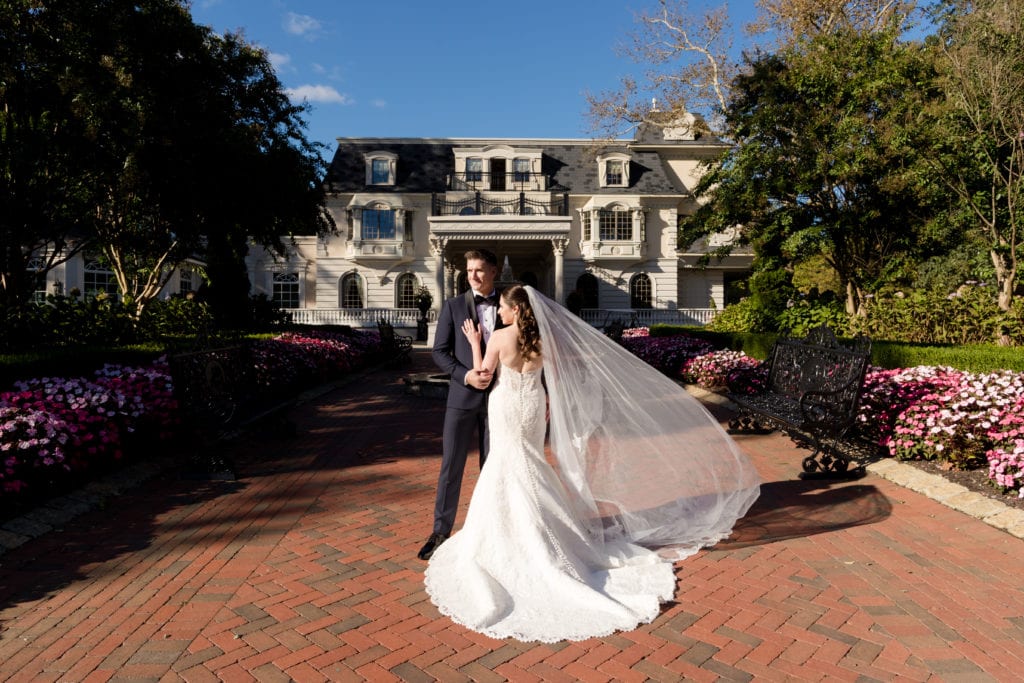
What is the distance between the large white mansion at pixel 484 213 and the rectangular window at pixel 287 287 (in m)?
0.06

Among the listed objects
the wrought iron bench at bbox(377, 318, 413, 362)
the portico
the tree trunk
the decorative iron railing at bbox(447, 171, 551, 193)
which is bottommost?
the wrought iron bench at bbox(377, 318, 413, 362)

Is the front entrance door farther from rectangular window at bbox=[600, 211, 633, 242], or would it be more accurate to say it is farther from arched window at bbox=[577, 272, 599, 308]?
arched window at bbox=[577, 272, 599, 308]

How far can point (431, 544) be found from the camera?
418 centimetres

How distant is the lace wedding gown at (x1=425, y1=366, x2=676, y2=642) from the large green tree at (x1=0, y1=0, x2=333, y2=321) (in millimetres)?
8335

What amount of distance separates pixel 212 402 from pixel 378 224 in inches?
1156

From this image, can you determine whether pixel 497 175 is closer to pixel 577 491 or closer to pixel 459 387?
pixel 459 387

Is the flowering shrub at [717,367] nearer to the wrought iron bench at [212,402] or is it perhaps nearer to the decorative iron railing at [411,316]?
the wrought iron bench at [212,402]

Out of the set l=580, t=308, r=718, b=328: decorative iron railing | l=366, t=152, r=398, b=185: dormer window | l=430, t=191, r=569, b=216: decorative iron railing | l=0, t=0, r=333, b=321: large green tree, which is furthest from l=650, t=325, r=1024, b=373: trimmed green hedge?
l=366, t=152, r=398, b=185: dormer window

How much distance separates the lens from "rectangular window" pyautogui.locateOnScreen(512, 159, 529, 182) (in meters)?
34.9

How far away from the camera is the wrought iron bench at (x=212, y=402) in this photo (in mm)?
5973

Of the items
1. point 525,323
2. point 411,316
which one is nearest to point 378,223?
point 411,316

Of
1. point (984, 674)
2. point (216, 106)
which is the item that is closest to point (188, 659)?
point (984, 674)

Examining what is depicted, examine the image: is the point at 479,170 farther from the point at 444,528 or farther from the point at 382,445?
the point at 444,528

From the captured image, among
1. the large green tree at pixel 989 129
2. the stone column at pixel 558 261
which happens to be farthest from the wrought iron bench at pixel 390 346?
the large green tree at pixel 989 129
